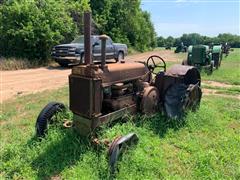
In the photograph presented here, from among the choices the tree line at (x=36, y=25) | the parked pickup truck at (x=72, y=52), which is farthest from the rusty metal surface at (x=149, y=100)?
the tree line at (x=36, y=25)

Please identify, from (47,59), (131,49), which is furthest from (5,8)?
(131,49)

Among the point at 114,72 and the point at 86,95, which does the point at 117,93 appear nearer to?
the point at 114,72

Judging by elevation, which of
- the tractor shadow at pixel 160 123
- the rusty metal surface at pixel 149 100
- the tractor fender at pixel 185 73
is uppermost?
the tractor fender at pixel 185 73

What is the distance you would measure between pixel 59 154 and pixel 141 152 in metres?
1.19

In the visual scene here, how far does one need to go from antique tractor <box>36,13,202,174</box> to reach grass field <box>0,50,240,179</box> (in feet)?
0.70

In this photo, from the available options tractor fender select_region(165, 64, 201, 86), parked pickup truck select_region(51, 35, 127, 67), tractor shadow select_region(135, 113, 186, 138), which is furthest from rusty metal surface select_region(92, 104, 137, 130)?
parked pickup truck select_region(51, 35, 127, 67)

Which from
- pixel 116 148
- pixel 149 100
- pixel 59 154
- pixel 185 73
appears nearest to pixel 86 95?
pixel 116 148

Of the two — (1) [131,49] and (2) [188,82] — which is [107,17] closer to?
(1) [131,49]

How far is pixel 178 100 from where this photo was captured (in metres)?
5.46

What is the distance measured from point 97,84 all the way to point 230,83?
27.3 feet

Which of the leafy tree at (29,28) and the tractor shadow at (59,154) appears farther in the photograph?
the leafy tree at (29,28)

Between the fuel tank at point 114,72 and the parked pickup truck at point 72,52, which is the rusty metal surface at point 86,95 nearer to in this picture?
the fuel tank at point 114,72

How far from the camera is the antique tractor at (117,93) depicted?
156 inches

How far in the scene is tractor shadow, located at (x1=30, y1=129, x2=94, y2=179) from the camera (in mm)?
3932
